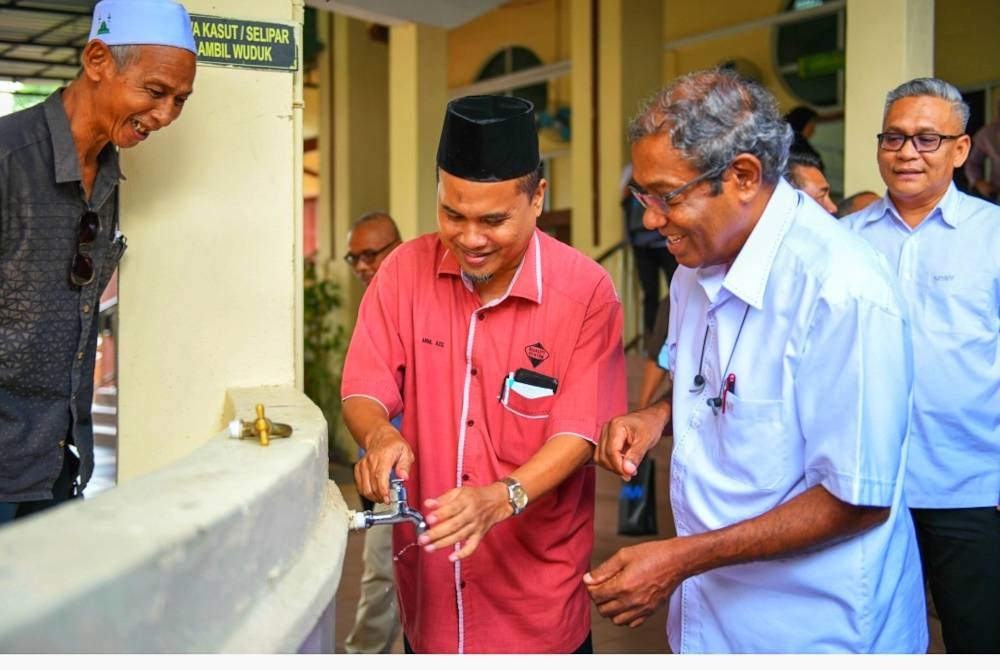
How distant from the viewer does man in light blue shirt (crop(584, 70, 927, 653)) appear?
1.93 m

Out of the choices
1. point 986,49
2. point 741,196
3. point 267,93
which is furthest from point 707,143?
point 986,49

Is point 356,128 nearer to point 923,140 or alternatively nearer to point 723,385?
point 923,140

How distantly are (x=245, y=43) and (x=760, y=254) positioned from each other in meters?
1.58

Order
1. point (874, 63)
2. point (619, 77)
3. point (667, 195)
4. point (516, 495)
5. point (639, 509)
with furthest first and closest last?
point (619, 77), point (639, 509), point (874, 63), point (516, 495), point (667, 195)

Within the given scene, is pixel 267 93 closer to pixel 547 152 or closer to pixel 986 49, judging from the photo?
pixel 986 49

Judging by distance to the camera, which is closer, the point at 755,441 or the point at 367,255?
the point at 755,441

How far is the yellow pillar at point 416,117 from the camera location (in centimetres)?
816

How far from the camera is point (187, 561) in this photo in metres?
1.28

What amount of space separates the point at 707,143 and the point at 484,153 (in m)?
0.58

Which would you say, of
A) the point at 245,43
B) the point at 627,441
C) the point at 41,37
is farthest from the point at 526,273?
the point at 41,37

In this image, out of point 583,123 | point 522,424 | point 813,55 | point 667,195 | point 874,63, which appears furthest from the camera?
point 813,55

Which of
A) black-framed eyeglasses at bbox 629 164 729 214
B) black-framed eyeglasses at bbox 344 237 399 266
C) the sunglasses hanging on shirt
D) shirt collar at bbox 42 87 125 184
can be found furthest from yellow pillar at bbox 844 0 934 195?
shirt collar at bbox 42 87 125 184

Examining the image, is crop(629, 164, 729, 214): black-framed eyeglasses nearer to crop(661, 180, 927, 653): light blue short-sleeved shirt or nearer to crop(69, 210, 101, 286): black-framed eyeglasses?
crop(661, 180, 927, 653): light blue short-sleeved shirt

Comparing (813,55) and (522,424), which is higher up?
(813,55)
